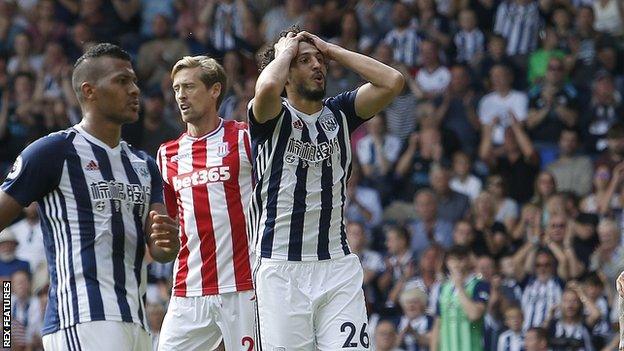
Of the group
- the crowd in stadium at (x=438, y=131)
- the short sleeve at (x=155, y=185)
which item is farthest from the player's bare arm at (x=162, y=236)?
the crowd in stadium at (x=438, y=131)

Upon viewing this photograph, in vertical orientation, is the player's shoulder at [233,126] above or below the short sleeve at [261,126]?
above

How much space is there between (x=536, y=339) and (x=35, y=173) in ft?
20.8

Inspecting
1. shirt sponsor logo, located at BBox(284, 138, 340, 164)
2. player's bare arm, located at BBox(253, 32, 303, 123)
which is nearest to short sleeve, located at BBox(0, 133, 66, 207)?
player's bare arm, located at BBox(253, 32, 303, 123)

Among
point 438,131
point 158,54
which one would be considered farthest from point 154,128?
point 438,131

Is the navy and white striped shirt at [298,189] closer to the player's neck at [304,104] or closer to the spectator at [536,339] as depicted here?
the player's neck at [304,104]

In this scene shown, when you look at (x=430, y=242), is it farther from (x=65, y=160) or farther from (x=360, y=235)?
(x=65, y=160)

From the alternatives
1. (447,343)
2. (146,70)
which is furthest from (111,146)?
(146,70)

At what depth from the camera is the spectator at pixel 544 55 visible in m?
16.8

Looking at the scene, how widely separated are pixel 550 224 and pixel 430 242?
1.41 meters

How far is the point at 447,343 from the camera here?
13.3m

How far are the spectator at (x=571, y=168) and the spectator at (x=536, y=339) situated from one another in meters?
2.77

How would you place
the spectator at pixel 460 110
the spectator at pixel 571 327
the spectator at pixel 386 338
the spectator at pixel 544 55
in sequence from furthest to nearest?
the spectator at pixel 544 55 < the spectator at pixel 460 110 < the spectator at pixel 386 338 < the spectator at pixel 571 327

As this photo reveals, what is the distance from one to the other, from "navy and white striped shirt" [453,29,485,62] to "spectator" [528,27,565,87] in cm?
69

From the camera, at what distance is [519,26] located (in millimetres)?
17297
